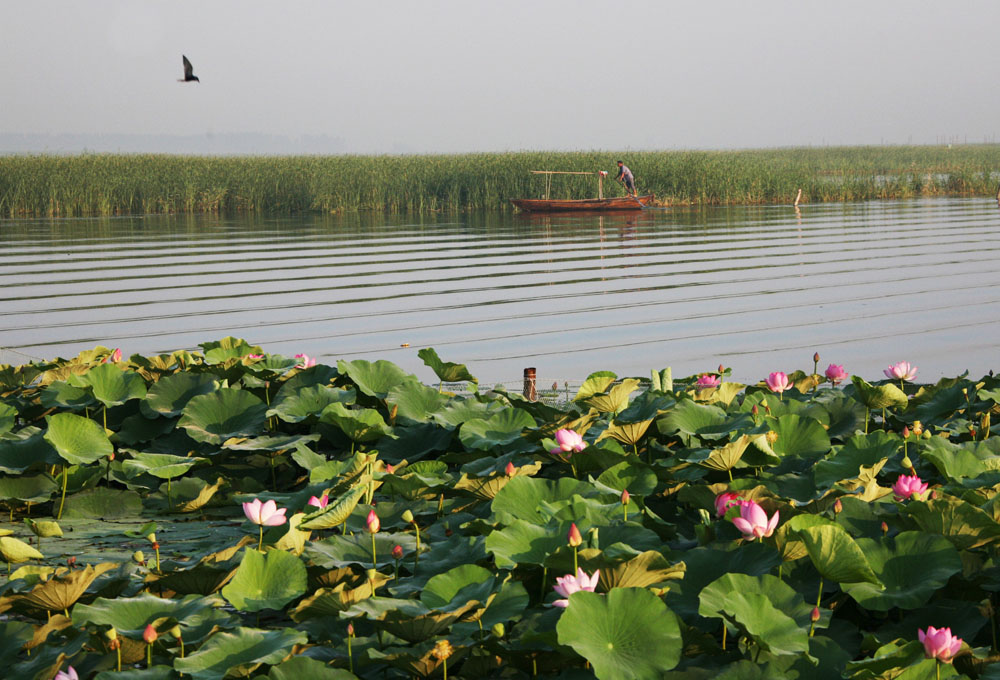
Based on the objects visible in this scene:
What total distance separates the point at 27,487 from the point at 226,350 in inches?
52.2

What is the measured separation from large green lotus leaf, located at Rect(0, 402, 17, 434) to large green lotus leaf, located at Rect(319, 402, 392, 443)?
44.4 inches

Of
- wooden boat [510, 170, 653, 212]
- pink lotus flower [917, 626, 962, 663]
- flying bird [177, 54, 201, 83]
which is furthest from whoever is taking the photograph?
wooden boat [510, 170, 653, 212]

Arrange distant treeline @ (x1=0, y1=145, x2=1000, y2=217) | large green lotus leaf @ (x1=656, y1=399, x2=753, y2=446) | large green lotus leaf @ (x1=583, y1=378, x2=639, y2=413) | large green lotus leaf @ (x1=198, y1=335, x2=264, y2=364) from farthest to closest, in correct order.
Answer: distant treeline @ (x1=0, y1=145, x2=1000, y2=217)
large green lotus leaf @ (x1=198, y1=335, x2=264, y2=364)
large green lotus leaf @ (x1=583, y1=378, x2=639, y2=413)
large green lotus leaf @ (x1=656, y1=399, x2=753, y2=446)

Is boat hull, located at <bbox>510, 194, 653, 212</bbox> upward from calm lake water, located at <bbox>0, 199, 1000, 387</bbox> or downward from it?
upward

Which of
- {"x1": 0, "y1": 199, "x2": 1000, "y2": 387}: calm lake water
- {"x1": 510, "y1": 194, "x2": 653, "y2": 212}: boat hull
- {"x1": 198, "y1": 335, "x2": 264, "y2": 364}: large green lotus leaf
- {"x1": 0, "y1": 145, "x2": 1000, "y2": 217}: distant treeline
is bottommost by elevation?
{"x1": 0, "y1": 199, "x2": 1000, "y2": 387}: calm lake water

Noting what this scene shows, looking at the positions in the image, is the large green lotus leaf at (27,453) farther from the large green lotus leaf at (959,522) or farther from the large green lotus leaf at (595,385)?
the large green lotus leaf at (959,522)

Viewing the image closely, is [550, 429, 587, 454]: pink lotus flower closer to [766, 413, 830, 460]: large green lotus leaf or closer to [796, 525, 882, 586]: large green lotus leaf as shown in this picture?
[766, 413, 830, 460]: large green lotus leaf

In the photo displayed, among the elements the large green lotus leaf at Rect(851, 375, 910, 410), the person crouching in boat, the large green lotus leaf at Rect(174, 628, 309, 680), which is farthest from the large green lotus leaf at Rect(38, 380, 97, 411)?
the person crouching in boat

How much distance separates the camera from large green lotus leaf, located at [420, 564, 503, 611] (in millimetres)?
2094

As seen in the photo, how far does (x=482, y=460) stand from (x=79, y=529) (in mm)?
1235

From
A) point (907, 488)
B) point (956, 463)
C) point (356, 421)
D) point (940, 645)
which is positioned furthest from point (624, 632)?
point (356, 421)

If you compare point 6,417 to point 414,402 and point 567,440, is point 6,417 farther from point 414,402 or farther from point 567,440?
point 567,440

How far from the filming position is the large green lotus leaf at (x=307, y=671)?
6.11 ft

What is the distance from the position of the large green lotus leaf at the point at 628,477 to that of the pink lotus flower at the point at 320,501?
28.6 inches
